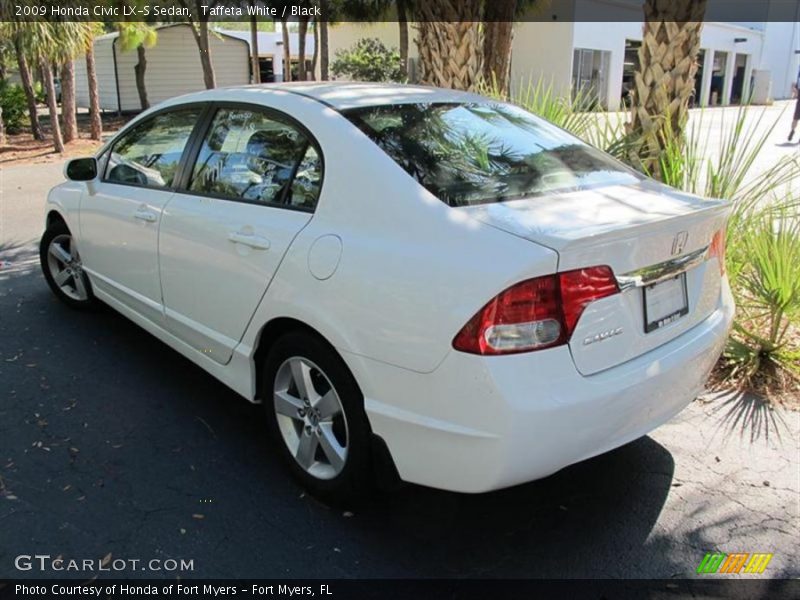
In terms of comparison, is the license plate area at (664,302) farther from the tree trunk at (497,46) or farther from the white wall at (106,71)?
the white wall at (106,71)

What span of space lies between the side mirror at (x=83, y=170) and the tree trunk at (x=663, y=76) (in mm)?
4189

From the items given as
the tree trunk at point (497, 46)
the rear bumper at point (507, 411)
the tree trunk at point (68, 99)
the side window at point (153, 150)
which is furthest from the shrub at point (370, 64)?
the rear bumper at point (507, 411)

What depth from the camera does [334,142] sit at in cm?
288

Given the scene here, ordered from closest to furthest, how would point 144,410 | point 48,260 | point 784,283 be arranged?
point 144,410
point 784,283
point 48,260

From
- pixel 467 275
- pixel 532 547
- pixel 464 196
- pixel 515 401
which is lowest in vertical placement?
pixel 532 547

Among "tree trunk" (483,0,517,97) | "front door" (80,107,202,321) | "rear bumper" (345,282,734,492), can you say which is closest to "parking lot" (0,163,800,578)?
"rear bumper" (345,282,734,492)

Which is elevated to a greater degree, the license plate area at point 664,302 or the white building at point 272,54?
the white building at point 272,54

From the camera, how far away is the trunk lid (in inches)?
91.7

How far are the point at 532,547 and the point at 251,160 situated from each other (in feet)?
7.24

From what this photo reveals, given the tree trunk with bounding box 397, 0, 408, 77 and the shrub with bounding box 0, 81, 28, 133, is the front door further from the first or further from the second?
the tree trunk with bounding box 397, 0, 408, 77

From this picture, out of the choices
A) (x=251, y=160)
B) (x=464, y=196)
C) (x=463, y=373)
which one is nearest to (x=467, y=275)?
(x=463, y=373)

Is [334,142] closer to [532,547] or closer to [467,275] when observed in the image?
[467,275]

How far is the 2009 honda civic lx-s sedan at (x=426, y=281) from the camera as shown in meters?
2.27

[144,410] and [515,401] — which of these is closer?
[515,401]
